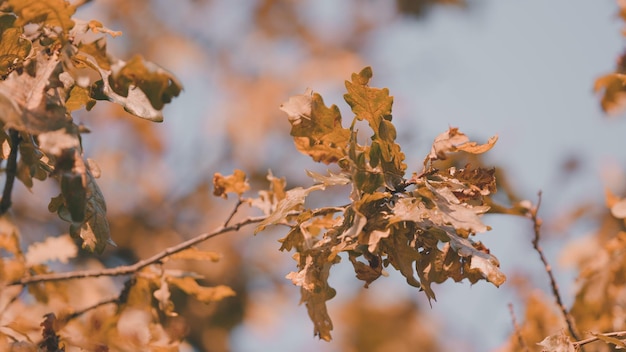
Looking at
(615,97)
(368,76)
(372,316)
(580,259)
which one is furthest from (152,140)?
(368,76)

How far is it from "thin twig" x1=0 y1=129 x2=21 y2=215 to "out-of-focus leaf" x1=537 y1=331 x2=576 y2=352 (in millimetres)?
844

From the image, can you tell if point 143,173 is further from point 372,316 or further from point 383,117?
point 383,117

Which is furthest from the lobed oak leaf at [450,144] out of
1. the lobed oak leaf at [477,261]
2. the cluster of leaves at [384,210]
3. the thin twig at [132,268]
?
the thin twig at [132,268]

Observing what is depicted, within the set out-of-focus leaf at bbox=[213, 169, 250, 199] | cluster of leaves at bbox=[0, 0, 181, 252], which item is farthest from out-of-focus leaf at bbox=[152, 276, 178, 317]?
cluster of leaves at bbox=[0, 0, 181, 252]

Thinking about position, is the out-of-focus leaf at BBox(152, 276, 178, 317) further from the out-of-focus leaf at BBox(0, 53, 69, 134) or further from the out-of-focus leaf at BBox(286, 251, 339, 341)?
the out-of-focus leaf at BBox(0, 53, 69, 134)

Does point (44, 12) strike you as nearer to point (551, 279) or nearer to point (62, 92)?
point (62, 92)

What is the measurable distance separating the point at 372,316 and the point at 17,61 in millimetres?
4360

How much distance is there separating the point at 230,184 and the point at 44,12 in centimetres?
57

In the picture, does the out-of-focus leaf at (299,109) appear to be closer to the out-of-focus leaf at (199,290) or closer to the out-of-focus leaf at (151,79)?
the out-of-focus leaf at (151,79)

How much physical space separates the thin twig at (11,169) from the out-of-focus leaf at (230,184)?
38 centimetres

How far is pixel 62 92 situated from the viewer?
95 centimetres

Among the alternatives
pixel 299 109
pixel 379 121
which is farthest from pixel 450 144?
pixel 299 109

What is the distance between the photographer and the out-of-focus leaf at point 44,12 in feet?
3.05

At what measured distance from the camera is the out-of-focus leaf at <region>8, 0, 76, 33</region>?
93 cm
